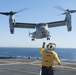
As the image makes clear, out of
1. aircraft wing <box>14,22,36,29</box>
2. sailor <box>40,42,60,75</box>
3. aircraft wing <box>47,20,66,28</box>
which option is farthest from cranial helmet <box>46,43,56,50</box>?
aircraft wing <box>14,22,36,29</box>

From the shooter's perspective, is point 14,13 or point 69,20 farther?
point 14,13

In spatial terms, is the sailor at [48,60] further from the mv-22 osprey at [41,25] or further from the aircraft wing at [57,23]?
the aircraft wing at [57,23]

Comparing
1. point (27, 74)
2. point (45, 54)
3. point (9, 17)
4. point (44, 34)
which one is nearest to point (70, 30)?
point (44, 34)

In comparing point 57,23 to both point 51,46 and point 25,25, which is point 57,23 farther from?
point 51,46

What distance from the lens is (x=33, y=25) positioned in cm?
4272

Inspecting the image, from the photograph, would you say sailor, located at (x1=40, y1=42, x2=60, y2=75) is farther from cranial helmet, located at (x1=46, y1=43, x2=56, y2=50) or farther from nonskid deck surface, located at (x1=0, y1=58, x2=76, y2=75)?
nonskid deck surface, located at (x1=0, y1=58, x2=76, y2=75)

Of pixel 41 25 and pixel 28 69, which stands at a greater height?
pixel 41 25

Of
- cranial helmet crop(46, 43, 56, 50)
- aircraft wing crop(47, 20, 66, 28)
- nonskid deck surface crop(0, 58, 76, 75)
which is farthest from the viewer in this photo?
aircraft wing crop(47, 20, 66, 28)

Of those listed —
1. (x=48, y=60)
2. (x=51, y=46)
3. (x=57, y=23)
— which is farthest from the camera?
(x=57, y=23)

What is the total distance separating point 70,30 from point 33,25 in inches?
331

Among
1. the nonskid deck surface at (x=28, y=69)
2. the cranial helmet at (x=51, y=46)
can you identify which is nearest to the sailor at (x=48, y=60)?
the cranial helmet at (x=51, y=46)

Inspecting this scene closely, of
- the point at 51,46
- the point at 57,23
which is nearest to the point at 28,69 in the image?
the point at 51,46

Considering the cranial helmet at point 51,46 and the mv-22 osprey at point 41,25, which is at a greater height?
the mv-22 osprey at point 41,25

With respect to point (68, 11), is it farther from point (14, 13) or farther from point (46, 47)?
point (46, 47)
